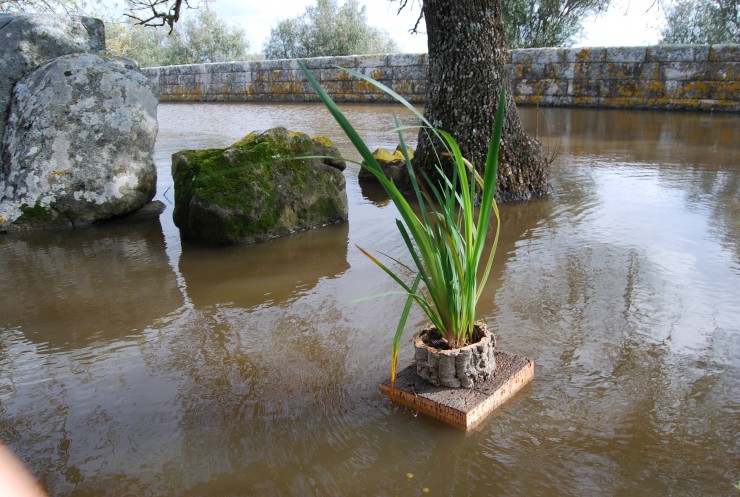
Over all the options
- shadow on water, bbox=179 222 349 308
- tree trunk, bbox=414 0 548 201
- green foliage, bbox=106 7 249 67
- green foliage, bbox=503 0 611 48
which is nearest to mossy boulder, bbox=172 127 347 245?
shadow on water, bbox=179 222 349 308

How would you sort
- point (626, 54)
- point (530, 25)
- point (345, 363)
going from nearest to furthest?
point (345, 363) < point (626, 54) < point (530, 25)

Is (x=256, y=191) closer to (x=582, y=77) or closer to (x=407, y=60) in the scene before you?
(x=582, y=77)

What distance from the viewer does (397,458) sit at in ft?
6.25

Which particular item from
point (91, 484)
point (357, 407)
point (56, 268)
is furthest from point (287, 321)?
point (56, 268)

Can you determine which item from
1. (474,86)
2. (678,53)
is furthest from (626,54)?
(474,86)

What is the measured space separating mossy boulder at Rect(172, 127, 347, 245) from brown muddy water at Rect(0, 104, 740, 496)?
191mm

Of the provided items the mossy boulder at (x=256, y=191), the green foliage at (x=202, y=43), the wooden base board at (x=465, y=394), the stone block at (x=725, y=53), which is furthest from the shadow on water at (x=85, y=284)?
the green foliage at (x=202, y=43)

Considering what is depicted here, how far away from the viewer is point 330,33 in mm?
27109

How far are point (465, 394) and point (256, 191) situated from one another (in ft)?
8.63

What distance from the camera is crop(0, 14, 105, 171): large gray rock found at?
5.09m

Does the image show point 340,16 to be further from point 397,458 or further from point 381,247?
point 397,458

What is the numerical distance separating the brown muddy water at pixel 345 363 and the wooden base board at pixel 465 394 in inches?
1.7

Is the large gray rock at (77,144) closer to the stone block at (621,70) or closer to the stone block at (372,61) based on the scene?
the stone block at (621,70)

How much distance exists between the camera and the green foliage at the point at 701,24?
58.2 ft
